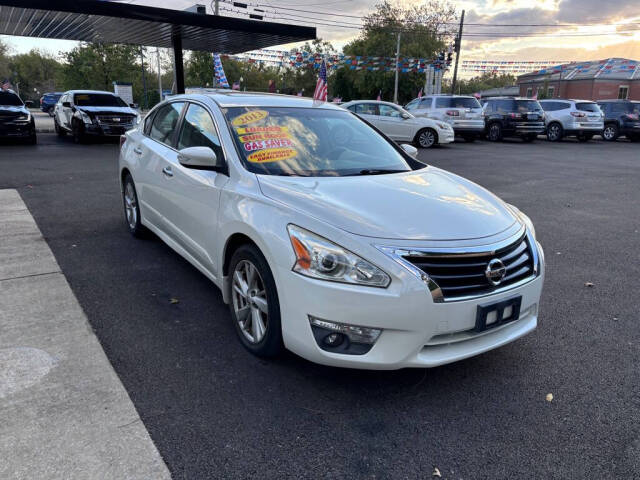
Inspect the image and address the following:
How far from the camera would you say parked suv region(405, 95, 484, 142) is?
19.5m

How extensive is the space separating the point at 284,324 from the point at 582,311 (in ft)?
8.45

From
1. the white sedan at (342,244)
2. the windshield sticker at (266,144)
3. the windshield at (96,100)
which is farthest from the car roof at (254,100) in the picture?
the windshield at (96,100)

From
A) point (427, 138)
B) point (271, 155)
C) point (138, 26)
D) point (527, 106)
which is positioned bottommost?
point (427, 138)

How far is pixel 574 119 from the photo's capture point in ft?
69.1

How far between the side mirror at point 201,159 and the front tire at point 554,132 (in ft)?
71.5

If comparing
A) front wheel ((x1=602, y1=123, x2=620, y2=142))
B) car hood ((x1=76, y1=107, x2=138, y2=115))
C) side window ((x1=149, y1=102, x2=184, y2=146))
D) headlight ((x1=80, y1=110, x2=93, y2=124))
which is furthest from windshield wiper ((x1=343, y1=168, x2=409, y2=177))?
front wheel ((x1=602, y1=123, x2=620, y2=142))

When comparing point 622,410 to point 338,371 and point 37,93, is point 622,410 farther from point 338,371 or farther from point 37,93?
point 37,93

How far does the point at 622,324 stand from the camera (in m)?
3.72

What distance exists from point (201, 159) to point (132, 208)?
8.41ft

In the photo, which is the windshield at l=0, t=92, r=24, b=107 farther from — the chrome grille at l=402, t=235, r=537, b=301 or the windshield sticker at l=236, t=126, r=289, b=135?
the chrome grille at l=402, t=235, r=537, b=301

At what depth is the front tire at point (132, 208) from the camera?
17.6 feet

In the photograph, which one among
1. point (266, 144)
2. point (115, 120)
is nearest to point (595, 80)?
point (115, 120)

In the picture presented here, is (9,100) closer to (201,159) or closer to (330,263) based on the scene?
(201,159)

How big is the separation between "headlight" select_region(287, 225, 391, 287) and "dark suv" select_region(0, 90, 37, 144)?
14567 mm
